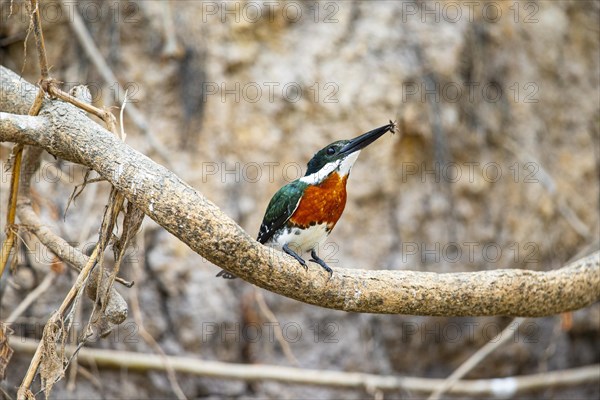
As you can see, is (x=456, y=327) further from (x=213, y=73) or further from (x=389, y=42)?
(x=213, y=73)

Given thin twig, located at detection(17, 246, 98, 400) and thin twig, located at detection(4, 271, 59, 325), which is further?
thin twig, located at detection(4, 271, 59, 325)

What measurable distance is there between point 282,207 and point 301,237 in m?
0.17

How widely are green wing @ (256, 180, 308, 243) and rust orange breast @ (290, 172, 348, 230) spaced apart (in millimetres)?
28

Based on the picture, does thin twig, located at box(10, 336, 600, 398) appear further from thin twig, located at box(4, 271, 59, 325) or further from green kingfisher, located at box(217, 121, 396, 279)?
green kingfisher, located at box(217, 121, 396, 279)

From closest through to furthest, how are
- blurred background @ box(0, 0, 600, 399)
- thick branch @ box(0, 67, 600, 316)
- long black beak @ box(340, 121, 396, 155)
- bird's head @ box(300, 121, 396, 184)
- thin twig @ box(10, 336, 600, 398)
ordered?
thick branch @ box(0, 67, 600, 316)
long black beak @ box(340, 121, 396, 155)
bird's head @ box(300, 121, 396, 184)
thin twig @ box(10, 336, 600, 398)
blurred background @ box(0, 0, 600, 399)

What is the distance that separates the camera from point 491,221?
17.9ft

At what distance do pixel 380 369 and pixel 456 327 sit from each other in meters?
0.70

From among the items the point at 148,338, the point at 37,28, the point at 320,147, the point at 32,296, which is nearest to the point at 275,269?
the point at 37,28

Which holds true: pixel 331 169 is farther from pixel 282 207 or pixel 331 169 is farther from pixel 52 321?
pixel 52 321

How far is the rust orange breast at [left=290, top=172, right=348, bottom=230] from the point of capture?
11.6 feet

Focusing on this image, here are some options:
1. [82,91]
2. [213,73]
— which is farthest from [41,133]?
[213,73]

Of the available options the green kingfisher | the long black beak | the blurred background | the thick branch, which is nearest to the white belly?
the green kingfisher

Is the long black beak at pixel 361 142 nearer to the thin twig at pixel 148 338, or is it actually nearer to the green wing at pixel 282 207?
the green wing at pixel 282 207

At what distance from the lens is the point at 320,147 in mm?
5145
